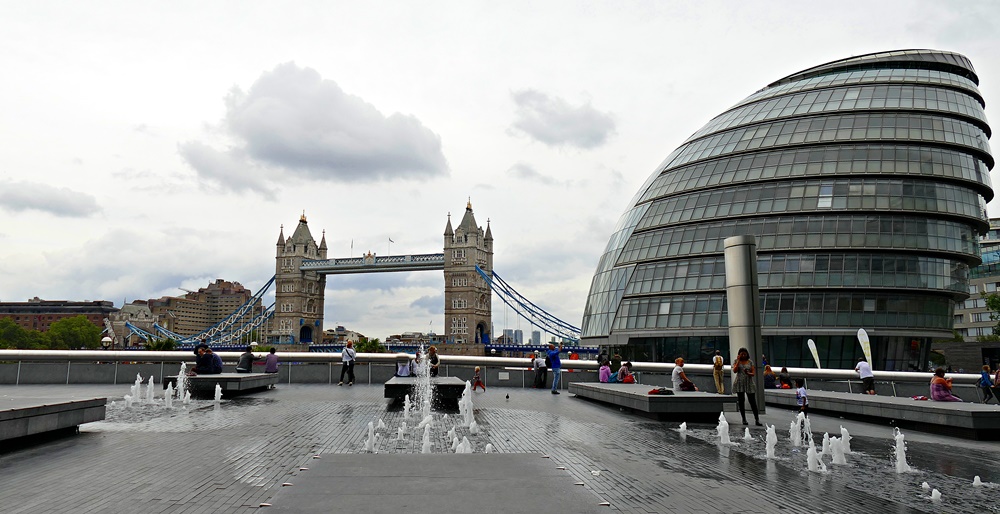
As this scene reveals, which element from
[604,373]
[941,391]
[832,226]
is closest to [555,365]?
[604,373]

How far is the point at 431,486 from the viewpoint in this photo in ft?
20.4

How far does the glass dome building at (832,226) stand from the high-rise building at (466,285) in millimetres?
117179

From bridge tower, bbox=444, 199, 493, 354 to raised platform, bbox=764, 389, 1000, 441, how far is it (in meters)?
146

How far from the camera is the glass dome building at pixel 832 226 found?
1625 inches

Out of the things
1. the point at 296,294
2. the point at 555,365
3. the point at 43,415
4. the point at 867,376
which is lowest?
the point at 43,415

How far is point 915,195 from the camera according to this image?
1656 inches

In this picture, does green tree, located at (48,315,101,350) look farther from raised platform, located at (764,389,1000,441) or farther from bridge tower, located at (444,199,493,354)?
raised platform, located at (764,389,1000,441)

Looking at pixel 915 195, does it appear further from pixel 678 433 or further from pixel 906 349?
pixel 678 433

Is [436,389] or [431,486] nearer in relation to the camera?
[431,486]

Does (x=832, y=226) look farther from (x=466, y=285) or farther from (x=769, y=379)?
(x=466, y=285)

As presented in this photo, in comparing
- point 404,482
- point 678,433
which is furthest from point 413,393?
point 404,482

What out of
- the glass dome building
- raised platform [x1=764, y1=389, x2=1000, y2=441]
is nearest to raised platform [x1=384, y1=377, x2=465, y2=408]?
raised platform [x1=764, y1=389, x2=1000, y2=441]

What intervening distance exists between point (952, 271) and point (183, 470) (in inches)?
1899

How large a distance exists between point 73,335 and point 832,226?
486ft
